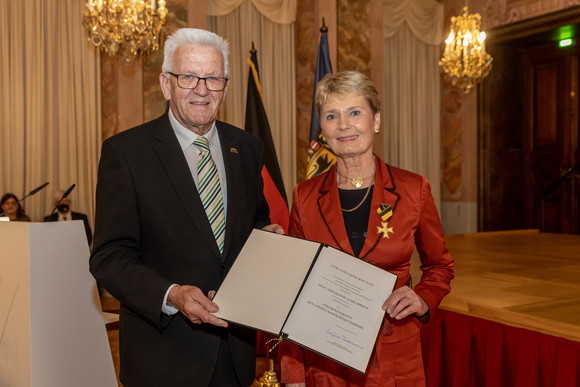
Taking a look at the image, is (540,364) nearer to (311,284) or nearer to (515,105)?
(311,284)

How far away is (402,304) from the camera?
1.75 m

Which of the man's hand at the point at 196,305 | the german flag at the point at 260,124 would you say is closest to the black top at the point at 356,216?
the man's hand at the point at 196,305

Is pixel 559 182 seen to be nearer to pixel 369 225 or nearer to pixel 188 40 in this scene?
pixel 369 225

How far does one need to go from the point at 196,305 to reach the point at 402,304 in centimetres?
64

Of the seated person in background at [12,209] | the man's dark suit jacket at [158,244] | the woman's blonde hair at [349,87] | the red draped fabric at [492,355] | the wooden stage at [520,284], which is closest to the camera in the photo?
the man's dark suit jacket at [158,244]

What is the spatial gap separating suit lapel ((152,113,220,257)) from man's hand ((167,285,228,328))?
22cm

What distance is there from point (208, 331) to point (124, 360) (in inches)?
11.6

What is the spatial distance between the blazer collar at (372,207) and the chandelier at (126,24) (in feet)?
11.7

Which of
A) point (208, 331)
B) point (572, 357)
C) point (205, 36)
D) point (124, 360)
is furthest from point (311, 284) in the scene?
point (572, 357)

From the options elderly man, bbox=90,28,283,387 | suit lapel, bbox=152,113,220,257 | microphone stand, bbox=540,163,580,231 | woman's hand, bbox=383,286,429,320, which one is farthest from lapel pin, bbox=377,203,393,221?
microphone stand, bbox=540,163,580,231

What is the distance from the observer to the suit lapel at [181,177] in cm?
177

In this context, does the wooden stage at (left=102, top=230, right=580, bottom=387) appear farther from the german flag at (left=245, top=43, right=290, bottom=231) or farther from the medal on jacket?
the german flag at (left=245, top=43, right=290, bottom=231)

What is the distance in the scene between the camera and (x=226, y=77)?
1887mm

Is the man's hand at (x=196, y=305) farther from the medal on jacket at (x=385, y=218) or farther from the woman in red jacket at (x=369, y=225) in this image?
the medal on jacket at (x=385, y=218)
